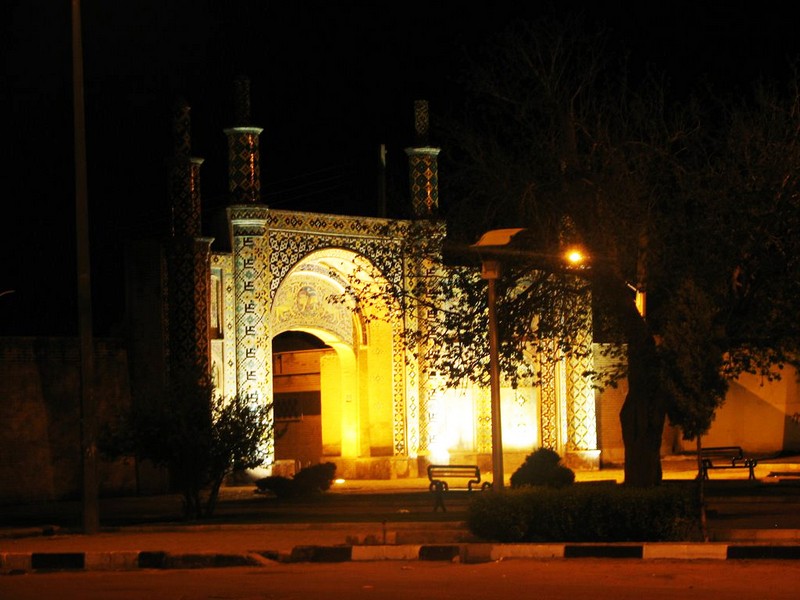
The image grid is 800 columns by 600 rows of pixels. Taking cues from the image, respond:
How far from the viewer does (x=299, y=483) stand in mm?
25500

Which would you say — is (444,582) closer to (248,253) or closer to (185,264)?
(185,264)

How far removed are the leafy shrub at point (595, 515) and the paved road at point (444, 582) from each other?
96 cm

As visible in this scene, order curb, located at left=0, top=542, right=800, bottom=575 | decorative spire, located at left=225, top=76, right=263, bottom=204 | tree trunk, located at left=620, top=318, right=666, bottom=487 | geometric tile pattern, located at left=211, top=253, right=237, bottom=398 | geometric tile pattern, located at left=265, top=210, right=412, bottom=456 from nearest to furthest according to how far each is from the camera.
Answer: curb, located at left=0, top=542, right=800, bottom=575
tree trunk, located at left=620, top=318, right=666, bottom=487
geometric tile pattern, located at left=211, top=253, right=237, bottom=398
decorative spire, located at left=225, top=76, right=263, bottom=204
geometric tile pattern, located at left=265, top=210, right=412, bottom=456

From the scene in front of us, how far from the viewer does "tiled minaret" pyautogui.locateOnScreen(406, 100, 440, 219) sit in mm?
32031

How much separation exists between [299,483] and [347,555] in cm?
1065

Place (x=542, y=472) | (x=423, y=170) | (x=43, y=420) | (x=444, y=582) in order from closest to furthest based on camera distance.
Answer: (x=444, y=582) → (x=542, y=472) → (x=43, y=420) → (x=423, y=170)

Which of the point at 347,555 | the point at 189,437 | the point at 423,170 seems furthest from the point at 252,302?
the point at 347,555

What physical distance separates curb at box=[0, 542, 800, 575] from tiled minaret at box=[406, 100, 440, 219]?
17589 millimetres

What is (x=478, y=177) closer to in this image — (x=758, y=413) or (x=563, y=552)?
(x=563, y=552)

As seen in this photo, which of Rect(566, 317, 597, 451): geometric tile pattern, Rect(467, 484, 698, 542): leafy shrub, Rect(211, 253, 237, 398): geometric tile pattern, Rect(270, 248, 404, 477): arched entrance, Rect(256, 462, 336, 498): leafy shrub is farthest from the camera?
Rect(566, 317, 597, 451): geometric tile pattern

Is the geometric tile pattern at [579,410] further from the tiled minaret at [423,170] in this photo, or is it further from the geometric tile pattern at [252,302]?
the geometric tile pattern at [252,302]

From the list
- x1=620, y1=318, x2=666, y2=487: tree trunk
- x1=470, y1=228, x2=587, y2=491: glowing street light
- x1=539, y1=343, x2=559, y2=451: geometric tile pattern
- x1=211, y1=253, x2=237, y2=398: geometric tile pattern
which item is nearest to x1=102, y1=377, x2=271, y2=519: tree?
x1=470, y1=228, x2=587, y2=491: glowing street light

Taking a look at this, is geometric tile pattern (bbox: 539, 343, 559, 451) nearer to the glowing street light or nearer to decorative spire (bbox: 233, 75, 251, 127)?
decorative spire (bbox: 233, 75, 251, 127)

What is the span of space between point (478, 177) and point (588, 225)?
2.19m
